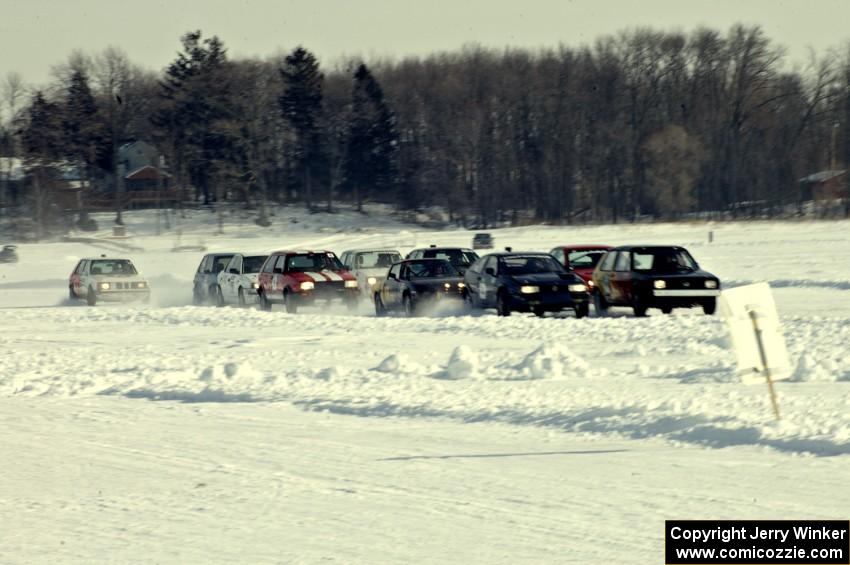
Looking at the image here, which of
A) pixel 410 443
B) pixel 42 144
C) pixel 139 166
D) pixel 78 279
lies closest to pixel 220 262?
pixel 78 279

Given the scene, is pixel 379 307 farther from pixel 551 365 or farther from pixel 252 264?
pixel 551 365

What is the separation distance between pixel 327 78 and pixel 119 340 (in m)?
103

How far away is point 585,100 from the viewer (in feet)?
359

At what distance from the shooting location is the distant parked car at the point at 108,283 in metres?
36.8

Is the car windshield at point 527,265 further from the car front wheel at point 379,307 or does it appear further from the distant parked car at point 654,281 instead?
the car front wheel at point 379,307

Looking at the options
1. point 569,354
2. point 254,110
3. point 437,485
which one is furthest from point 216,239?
point 437,485

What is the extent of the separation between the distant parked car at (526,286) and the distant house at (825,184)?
7166cm

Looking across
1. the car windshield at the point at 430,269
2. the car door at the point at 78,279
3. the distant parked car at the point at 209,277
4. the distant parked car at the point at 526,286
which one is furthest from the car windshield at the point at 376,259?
the car door at the point at 78,279

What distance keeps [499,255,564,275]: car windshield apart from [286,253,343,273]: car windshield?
580cm

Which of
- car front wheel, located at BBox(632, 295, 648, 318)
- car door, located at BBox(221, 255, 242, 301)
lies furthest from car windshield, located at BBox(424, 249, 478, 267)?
car front wheel, located at BBox(632, 295, 648, 318)

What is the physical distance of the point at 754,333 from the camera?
1064 centimetres

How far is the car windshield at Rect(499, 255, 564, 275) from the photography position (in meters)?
26.7

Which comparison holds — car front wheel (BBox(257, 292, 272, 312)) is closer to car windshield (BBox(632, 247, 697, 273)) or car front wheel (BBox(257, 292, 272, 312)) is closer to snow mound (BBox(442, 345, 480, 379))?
car windshield (BBox(632, 247, 697, 273))

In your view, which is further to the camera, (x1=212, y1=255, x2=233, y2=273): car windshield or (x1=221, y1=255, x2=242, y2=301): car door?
(x1=212, y1=255, x2=233, y2=273): car windshield
